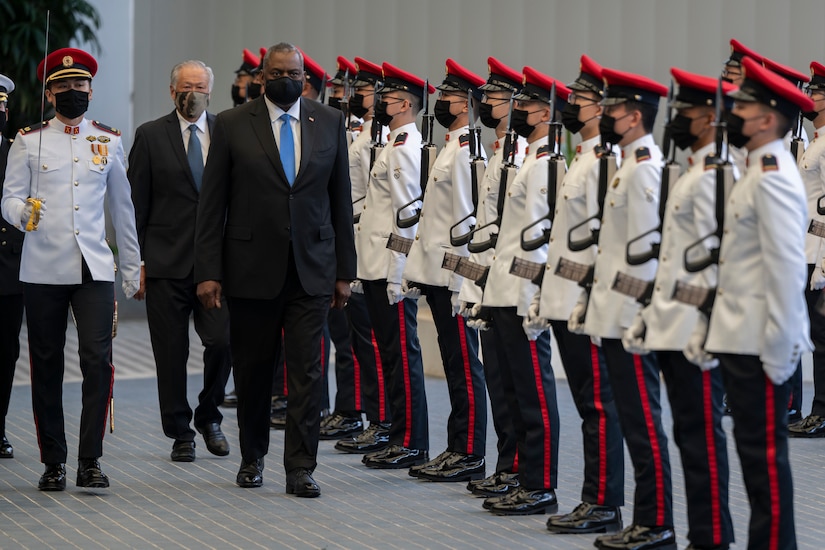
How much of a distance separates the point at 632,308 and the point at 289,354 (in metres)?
1.48

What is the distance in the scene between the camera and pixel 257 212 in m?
5.15

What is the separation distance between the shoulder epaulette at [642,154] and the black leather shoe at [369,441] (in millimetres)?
2250

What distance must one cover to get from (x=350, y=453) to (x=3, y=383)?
5.01ft

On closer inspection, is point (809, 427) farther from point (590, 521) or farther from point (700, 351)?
point (700, 351)

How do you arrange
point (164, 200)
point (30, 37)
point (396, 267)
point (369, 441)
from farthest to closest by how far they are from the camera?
1. point (30, 37)
2. point (369, 441)
3. point (164, 200)
4. point (396, 267)

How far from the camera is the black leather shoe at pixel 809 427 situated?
6.58 meters

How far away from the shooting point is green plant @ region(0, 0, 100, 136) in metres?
11.9

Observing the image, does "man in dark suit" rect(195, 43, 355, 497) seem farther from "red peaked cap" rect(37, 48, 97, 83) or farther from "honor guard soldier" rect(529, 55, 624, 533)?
"honor guard soldier" rect(529, 55, 624, 533)

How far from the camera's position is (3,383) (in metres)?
6.06

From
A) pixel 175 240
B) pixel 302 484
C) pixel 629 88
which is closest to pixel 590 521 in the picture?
pixel 302 484

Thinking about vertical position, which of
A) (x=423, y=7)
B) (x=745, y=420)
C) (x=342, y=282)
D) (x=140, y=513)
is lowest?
(x=140, y=513)

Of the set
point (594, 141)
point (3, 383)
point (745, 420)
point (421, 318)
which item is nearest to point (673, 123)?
point (594, 141)

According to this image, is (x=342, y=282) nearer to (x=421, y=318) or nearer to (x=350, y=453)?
(x=350, y=453)

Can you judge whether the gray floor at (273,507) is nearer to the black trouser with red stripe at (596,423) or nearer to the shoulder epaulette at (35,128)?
the black trouser with red stripe at (596,423)
